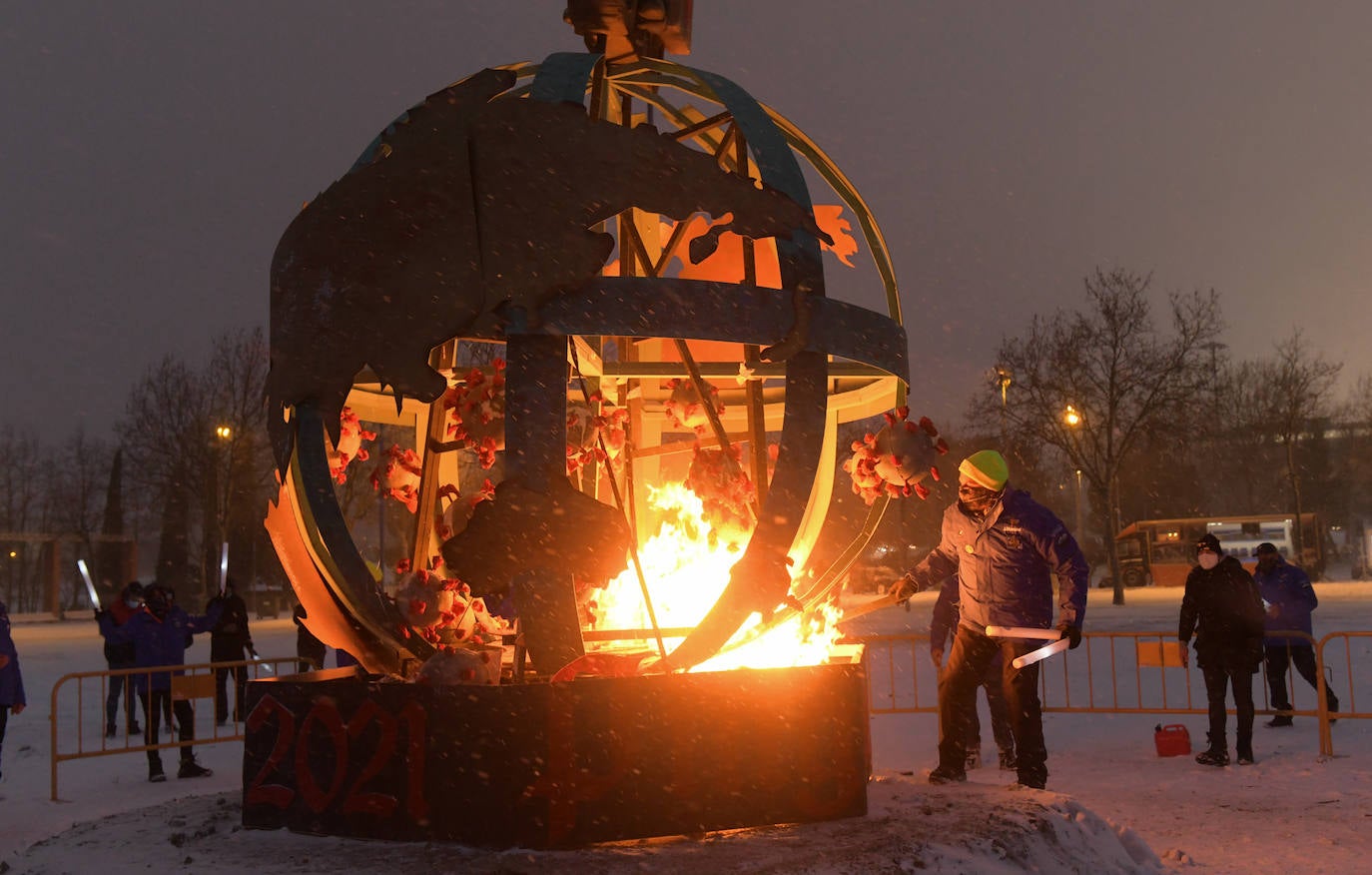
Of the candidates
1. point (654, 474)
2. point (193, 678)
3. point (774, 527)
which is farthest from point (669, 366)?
point (193, 678)

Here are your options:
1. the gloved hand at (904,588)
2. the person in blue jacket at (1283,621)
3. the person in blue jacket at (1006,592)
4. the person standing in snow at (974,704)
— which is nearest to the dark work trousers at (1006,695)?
the person in blue jacket at (1006,592)

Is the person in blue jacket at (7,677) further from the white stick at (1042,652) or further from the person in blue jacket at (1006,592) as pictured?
the white stick at (1042,652)

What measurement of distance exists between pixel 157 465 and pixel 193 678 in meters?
31.5

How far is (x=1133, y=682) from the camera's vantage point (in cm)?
1263

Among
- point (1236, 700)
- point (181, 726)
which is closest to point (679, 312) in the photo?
point (1236, 700)

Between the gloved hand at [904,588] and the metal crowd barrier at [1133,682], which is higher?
the gloved hand at [904,588]

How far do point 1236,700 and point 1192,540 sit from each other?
1336 inches

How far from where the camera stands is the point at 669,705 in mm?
4844

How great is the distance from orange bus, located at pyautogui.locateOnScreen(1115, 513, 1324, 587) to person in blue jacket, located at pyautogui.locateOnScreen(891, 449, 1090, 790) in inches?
1363

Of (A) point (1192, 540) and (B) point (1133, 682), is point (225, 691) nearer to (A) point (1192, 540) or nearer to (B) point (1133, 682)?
(B) point (1133, 682)

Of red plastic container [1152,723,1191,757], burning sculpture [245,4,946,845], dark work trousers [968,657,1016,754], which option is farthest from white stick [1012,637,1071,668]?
red plastic container [1152,723,1191,757]

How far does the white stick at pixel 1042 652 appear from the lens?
551cm

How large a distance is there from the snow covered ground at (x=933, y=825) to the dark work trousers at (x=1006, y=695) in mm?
223

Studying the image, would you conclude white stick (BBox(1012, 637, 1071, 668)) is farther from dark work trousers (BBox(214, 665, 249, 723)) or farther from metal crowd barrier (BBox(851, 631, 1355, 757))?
dark work trousers (BBox(214, 665, 249, 723))
